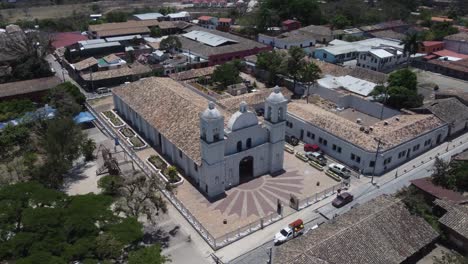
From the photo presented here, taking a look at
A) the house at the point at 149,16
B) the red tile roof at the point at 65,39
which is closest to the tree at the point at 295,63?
the red tile roof at the point at 65,39

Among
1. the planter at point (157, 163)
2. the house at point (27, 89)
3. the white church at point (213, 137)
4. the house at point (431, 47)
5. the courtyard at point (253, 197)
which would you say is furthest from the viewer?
the house at point (431, 47)

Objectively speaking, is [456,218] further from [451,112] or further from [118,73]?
[118,73]

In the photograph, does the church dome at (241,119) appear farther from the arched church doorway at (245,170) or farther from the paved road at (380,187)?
the paved road at (380,187)

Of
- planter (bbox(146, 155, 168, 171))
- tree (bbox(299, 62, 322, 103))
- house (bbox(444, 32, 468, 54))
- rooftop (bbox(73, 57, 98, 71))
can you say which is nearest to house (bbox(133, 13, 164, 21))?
rooftop (bbox(73, 57, 98, 71))

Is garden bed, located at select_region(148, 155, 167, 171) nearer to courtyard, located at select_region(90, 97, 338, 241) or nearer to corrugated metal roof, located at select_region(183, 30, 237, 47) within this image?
courtyard, located at select_region(90, 97, 338, 241)

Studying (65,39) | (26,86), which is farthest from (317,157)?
(65,39)
